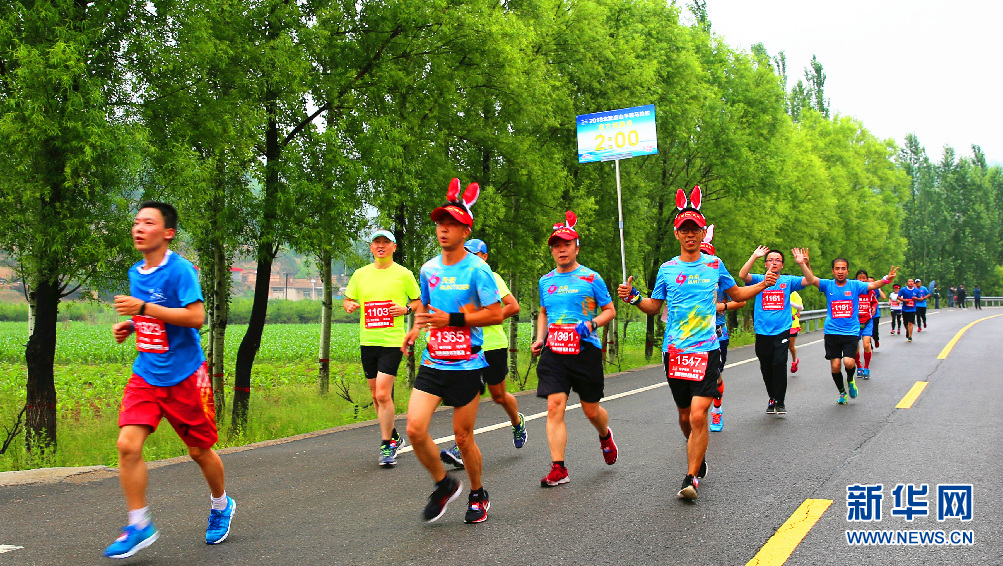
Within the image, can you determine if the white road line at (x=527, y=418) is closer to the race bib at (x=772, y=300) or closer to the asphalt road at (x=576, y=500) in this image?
the asphalt road at (x=576, y=500)

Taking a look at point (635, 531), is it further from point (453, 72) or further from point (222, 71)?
point (453, 72)

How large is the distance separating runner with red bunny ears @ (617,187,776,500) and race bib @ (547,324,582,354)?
634 mm

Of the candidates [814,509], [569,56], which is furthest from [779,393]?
[569,56]

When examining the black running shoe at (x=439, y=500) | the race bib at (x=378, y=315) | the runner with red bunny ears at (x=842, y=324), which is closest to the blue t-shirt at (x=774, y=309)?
the runner with red bunny ears at (x=842, y=324)

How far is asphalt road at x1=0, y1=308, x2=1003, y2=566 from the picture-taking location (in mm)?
4680

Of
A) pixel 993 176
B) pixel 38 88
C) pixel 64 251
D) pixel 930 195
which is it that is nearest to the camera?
pixel 38 88

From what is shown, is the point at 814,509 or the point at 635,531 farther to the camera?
the point at 814,509

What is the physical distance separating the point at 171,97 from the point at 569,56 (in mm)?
11621

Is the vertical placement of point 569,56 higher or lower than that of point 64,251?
higher

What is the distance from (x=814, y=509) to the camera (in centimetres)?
554

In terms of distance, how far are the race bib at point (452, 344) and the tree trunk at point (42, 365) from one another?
7168mm

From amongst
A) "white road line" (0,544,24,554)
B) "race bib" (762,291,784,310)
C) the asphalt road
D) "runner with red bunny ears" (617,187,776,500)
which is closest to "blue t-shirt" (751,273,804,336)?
"race bib" (762,291,784,310)

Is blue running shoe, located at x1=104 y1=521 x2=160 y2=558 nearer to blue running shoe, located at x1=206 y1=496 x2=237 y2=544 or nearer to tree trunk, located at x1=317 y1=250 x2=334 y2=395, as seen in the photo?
blue running shoe, located at x1=206 y1=496 x2=237 y2=544

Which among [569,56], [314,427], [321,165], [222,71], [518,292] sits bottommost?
[314,427]
